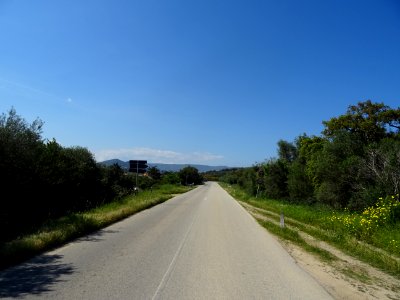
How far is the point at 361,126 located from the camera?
126 ft

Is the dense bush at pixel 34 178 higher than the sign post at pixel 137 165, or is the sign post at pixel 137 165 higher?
the sign post at pixel 137 165

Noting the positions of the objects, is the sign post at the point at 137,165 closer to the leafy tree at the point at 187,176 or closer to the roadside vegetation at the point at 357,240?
the roadside vegetation at the point at 357,240

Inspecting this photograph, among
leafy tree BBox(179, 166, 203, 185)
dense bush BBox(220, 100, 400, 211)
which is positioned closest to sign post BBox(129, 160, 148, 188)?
dense bush BBox(220, 100, 400, 211)

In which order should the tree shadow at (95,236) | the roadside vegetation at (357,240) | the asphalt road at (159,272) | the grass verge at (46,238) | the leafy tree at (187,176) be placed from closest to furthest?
1. the asphalt road at (159,272)
2. the grass verge at (46,238)
3. the roadside vegetation at (357,240)
4. the tree shadow at (95,236)
5. the leafy tree at (187,176)

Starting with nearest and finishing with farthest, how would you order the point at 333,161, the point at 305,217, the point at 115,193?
the point at 305,217, the point at 333,161, the point at 115,193

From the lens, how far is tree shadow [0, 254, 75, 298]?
700 cm

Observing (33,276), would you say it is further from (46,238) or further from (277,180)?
(277,180)

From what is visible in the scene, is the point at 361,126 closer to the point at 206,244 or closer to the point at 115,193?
the point at 115,193

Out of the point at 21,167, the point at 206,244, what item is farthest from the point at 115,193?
the point at 206,244

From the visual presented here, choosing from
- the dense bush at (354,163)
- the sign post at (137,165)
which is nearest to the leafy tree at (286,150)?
the dense bush at (354,163)

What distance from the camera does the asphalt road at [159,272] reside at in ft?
23.6

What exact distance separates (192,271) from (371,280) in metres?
4.16

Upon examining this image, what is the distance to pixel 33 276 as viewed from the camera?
8070 mm

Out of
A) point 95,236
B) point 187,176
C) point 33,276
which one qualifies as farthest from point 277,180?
point 187,176
